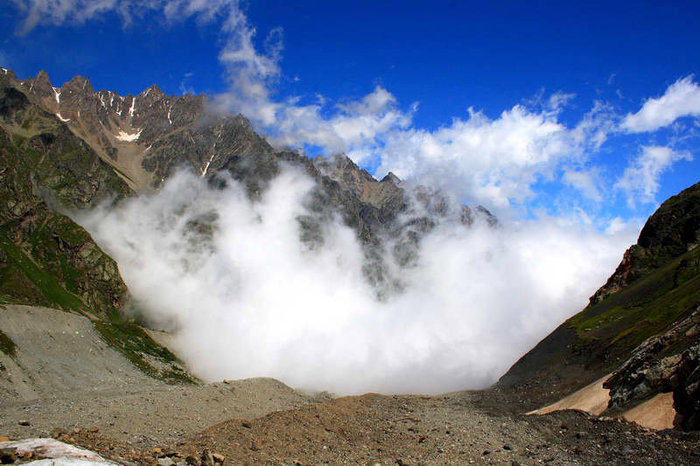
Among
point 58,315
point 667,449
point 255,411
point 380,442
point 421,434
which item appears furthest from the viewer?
point 58,315

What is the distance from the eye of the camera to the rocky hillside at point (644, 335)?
3444 cm

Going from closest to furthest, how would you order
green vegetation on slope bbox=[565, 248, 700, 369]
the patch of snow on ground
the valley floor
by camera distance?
the patch of snow on ground → the valley floor → green vegetation on slope bbox=[565, 248, 700, 369]

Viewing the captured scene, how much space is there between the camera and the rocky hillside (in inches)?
1356

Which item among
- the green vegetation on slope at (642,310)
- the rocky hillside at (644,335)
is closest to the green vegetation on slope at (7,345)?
the rocky hillside at (644,335)

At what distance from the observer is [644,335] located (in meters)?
60.4

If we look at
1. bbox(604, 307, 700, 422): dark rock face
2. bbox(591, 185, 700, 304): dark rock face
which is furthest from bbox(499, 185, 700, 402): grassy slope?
bbox(604, 307, 700, 422): dark rock face

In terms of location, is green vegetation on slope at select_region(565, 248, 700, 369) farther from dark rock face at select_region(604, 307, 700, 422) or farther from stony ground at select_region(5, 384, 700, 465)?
stony ground at select_region(5, 384, 700, 465)

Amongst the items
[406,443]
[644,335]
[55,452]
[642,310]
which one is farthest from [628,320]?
[55,452]

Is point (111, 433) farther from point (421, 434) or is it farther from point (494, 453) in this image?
point (494, 453)

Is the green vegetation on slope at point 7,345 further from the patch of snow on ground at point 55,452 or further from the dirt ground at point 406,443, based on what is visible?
the patch of snow on ground at point 55,452

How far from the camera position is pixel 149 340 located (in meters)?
162

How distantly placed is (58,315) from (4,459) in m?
89.1

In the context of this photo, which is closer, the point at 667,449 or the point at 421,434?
the point at 667,449

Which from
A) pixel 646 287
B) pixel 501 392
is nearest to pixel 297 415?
pixel 501 392
